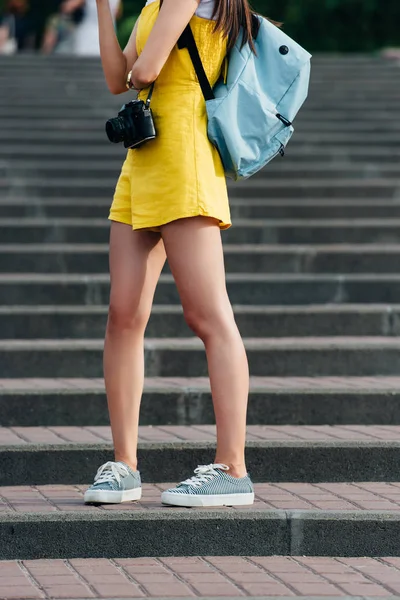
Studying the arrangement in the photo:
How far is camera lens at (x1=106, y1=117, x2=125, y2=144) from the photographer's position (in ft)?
13.4

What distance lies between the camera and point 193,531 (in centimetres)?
413

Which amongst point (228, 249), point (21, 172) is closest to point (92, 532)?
point (228, 249)

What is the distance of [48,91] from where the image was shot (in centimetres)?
1284

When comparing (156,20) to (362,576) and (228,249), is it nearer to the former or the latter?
(362,576)

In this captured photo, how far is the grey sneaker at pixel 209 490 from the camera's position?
4.20 m

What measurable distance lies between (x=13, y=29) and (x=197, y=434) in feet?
50.0

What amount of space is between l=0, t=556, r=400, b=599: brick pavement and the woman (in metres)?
0.24

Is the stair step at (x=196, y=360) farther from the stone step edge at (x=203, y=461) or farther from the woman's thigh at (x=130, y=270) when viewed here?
the woman's thigh at (x=130, y=270)

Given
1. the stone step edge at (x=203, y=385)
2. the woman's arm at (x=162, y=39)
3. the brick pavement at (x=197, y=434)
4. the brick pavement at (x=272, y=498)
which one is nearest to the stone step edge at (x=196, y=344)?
the stone step edge at (x=203, y=385)

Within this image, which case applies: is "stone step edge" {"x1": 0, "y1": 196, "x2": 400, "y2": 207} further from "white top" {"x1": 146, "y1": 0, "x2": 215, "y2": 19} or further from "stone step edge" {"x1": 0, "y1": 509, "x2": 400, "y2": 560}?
"stone step edge" {"x1": 0, "y1": 509, "x2": 400, "y2": 560}

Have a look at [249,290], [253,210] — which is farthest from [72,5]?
[249,290]

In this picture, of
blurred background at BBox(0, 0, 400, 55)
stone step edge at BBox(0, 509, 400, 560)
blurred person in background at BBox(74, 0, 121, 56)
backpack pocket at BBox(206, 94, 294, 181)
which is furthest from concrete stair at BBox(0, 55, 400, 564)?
blurred background at BBox(0, 0, 400, 55)

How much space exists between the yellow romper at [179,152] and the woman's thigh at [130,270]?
0.06 m

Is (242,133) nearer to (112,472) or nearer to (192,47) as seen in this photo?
(192,47)
